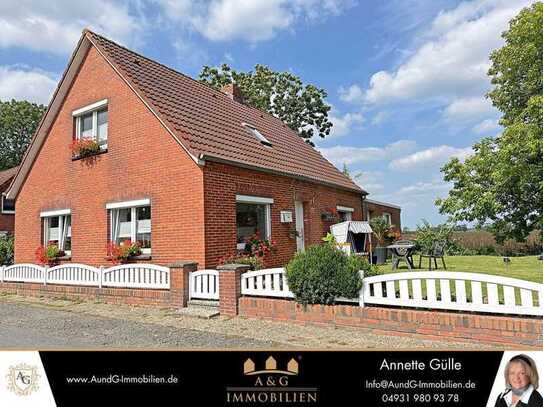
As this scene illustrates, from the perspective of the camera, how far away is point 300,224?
46.9 feet

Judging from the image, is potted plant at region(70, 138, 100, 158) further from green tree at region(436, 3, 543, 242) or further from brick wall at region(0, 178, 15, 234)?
brick wall at region(0, 178, 15, 234)

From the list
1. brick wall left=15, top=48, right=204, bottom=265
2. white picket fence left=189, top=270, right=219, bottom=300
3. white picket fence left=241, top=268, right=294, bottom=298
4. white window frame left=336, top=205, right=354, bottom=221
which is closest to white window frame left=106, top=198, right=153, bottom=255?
brick wall left=15, top=48, right=204, bottom=265

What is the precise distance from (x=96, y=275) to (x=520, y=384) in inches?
410

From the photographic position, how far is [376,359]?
2.90m

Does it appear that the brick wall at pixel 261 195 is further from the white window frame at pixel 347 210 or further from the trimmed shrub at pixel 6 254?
the trimmed shrub at pixel 6 254

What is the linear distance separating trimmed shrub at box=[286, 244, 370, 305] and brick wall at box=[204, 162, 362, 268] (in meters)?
3.21

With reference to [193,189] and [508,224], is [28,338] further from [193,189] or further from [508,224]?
[508,224]

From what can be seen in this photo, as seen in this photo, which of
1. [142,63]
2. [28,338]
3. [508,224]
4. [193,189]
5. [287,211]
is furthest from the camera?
[508,224]

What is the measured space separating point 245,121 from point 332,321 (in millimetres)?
11017

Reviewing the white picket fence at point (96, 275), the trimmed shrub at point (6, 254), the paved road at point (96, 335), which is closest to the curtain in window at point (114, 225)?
the white picket fence at point (96, 275)

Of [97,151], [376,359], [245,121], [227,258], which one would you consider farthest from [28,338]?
A: [245,121]

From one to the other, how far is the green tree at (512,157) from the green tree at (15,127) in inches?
1952

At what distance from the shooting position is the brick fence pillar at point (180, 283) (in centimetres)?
889

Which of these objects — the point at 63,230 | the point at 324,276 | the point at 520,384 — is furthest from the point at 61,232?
the point at 520,384
